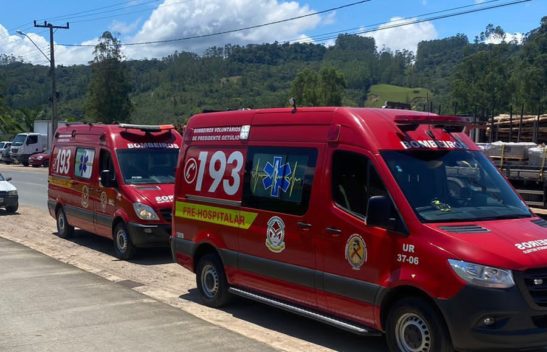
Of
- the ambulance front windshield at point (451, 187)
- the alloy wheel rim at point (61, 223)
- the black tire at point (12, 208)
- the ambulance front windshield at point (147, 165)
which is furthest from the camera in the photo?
the black tire at point (12, 208)

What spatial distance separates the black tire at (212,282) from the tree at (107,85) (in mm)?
61047

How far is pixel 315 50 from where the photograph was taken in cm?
13638

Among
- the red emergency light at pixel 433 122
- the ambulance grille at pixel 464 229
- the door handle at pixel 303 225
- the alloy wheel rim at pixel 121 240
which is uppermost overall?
the red emergency light at pixel 433 122

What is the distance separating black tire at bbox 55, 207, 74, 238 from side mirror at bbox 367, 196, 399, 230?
963 centimetres

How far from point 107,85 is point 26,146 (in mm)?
17494

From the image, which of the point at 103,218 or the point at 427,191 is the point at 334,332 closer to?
the point at 427,191

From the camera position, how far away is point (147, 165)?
12.0 m

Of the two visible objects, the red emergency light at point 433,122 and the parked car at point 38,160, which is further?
the parked car at point 38,160

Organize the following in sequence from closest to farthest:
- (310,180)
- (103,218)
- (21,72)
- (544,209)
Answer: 1. (310,180)
2. (103,218)
3. (544,209)
4. (21,72)

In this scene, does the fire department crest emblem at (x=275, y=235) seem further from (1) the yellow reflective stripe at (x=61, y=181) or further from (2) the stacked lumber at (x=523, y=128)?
(2) the stacked lumber at (x=523, y=128)

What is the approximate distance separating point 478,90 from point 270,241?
190 feet

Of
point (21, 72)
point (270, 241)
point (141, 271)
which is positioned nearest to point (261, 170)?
point (270, 241)

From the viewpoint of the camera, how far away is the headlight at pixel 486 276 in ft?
16.2

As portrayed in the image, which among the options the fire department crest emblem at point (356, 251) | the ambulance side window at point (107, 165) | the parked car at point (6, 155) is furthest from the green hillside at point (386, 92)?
the fire department crest emblem at point (356, 251)
